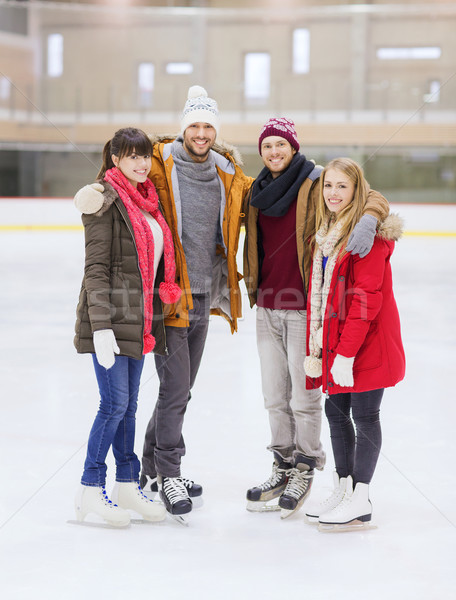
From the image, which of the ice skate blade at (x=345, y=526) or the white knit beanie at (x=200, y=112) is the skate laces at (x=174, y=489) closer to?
the ice skate blade at (x=345, y=526)

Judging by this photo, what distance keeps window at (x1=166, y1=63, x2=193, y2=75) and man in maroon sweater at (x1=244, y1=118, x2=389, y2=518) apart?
522 inches

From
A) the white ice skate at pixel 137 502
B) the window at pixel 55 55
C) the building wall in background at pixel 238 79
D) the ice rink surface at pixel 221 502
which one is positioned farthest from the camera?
the window at pixel 55 55

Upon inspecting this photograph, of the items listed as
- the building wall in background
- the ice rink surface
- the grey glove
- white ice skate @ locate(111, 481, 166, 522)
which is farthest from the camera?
the building wall in background

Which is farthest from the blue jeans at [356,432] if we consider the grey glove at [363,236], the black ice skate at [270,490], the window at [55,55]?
the window at [55,55]

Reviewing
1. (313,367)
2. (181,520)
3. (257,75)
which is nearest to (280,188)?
(313,367)

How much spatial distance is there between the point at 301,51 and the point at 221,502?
562 inches

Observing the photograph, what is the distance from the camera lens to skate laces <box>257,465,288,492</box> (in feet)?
7.90

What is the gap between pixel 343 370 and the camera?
2086mm

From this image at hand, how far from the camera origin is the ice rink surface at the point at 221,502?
188cm

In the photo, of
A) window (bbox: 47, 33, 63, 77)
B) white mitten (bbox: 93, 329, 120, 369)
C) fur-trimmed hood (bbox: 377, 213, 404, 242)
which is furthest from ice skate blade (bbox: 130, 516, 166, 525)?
window (bbox: 47, 33, 63, 77)

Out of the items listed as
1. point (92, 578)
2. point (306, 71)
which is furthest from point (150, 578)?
point (306, 71)

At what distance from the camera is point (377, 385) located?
2.11 meters

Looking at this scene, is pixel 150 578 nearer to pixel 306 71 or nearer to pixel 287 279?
pixel 287 279

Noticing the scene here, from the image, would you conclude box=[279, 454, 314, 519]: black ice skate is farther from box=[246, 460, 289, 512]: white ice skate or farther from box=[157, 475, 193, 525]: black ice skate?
box=[157, 475, 193, 525]: black ice skate
